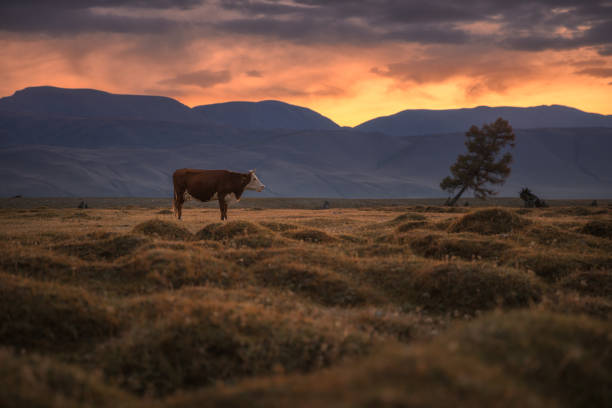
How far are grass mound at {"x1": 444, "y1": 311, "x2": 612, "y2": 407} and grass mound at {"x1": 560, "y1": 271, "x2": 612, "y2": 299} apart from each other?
20.7 feet

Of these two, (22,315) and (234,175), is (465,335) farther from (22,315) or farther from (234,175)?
(234,175)

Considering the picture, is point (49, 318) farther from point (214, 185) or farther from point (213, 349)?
point (214, 185)

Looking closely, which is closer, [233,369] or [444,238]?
[233,369]

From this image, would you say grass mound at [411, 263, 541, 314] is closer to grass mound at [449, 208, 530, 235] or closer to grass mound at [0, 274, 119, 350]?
grass mound at [0, 274, 119, 350]

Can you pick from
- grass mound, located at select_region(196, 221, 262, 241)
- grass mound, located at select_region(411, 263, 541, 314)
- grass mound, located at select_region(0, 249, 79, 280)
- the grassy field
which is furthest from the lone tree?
grass mound, located at select_region(0, 249, 79, 280)

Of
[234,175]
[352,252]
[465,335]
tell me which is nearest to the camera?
[465,335]

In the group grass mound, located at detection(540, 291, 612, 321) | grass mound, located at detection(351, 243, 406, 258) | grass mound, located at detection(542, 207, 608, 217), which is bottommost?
grass mound, located at detection(540, 291, 612, 321)

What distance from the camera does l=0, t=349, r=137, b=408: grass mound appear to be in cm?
477

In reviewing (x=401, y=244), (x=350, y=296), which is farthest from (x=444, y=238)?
(x=350, y=296)

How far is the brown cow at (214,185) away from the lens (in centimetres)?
2386

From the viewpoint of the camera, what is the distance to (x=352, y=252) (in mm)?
15633

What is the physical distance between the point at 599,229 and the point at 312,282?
51.3 ft

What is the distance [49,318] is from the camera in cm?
827

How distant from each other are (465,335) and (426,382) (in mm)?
1724
